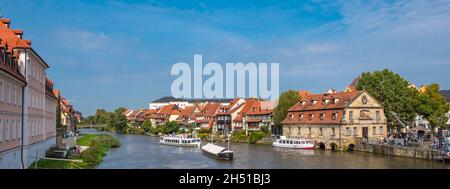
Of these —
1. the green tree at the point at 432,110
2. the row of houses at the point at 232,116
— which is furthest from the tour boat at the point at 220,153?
the row of houses at the point at 232,116

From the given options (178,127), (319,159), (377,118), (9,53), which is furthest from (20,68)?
(178,127)

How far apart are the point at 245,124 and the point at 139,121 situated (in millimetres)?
61060

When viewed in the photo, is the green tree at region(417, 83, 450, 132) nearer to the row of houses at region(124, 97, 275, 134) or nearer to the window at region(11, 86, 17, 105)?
the row of houses at region(124, 97, 275, 134)

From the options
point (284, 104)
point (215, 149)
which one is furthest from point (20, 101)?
point (284, 104)

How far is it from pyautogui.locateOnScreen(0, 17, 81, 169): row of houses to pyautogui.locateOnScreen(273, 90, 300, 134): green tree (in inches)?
1651

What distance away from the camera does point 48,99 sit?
126 feet

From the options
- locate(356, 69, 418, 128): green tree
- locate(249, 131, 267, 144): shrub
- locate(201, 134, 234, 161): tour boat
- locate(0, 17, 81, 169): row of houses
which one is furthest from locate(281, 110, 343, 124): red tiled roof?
locate(0, 17, 81, 169): row of houses

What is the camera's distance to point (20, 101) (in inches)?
992

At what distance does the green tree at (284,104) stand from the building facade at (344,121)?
11088mm

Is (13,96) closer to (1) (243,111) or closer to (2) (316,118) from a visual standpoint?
(2) (316,118)

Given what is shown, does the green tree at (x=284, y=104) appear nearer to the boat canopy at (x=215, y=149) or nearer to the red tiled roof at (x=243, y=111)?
the red tiled roof at (x=243, y=111)

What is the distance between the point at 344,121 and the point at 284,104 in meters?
19.1

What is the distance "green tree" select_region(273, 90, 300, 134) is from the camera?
69188 millimetres
